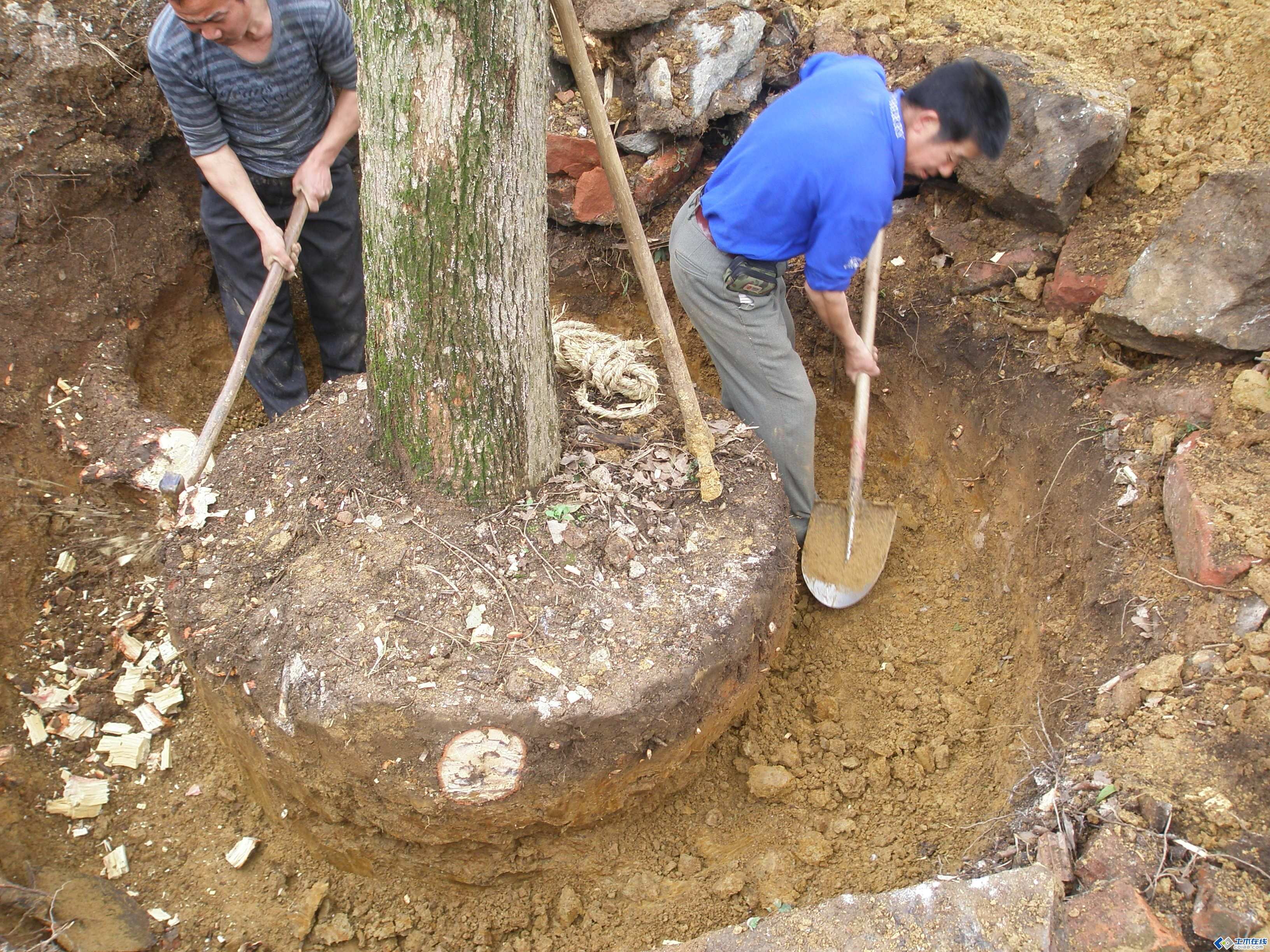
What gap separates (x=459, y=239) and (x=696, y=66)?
2246 millimetres

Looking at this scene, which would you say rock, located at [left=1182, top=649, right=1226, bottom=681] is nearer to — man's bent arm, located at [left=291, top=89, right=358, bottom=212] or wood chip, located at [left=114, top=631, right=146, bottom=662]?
man's bent arm, located at [left=291, top=89, right=358, bottom=212]

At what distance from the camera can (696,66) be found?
3.81 metres

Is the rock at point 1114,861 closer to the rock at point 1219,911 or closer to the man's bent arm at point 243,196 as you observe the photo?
the rock at point 1219,911

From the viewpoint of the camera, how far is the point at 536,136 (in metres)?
2.13

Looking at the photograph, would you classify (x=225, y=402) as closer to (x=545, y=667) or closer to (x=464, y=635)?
(x=464, y=635)

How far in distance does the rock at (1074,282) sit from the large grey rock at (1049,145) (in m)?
0.11

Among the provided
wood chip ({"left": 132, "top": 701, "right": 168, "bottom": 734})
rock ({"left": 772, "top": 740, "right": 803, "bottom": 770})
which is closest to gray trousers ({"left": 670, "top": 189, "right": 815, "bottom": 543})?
rock ({"left": 772, "top": 740, "right": 803, "bottom": 770})

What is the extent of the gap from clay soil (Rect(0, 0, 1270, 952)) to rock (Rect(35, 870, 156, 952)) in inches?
3.9

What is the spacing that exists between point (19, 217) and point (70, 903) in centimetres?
268

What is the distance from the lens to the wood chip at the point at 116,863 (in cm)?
254

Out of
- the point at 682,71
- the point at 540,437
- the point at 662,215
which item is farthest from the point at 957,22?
the point at 540,437

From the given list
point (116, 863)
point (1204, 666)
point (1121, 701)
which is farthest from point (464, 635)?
point (1204, 666)

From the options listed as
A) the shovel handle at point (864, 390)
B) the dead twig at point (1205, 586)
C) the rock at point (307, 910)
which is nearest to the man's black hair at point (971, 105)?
the shovel handle at point (864, 390)

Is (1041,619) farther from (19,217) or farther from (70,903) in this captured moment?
(19,217)
